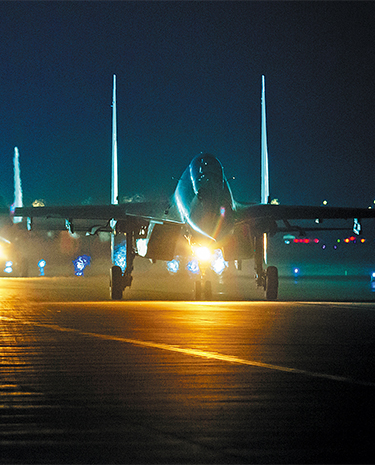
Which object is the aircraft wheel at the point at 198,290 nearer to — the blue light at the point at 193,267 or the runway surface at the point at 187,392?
the runway surface at the point at 187,392

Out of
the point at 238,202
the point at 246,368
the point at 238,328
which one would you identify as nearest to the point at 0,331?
the point at 238,328

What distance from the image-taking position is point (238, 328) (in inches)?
498

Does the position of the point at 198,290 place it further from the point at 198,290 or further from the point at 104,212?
the point at 104,212

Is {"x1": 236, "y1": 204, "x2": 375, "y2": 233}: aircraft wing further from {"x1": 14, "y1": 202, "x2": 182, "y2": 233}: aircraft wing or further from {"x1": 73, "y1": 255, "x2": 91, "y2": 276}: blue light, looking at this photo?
{"x1": 73, "y1": 255, "x2": 91, "y2": 276}: blue light

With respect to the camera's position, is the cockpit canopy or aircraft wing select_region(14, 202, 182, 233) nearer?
the cockpit canopy

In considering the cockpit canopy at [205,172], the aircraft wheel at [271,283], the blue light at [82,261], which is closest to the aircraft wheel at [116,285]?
the cockpit canopy at [205,172]

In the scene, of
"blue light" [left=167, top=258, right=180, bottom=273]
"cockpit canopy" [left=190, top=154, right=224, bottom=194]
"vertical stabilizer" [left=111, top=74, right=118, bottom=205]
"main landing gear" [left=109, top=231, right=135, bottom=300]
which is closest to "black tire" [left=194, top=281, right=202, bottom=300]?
"main landing gear" [left=109, top=231, right=135, bottom=300]

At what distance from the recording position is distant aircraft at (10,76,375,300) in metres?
21.2

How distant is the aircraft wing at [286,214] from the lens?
23.5 m

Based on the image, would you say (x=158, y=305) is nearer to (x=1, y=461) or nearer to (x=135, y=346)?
(x=135, y=346)

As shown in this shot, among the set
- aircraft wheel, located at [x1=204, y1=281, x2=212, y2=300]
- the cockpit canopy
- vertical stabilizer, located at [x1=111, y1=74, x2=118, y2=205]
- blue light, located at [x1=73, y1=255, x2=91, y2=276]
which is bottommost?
→ aircraft wheel, located at [x1=204, y1=281, x2=212, y2=300]

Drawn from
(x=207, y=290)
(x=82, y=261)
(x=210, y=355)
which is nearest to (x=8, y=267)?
(x=82, y=261)

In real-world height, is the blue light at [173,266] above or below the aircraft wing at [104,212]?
below

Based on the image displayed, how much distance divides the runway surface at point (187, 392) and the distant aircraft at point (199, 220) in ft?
26.7
